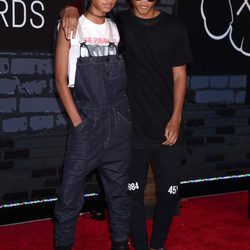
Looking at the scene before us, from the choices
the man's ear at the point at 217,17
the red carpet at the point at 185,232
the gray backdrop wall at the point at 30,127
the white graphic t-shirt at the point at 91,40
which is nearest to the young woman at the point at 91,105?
the white graphic t-shirt at the point at 91,40

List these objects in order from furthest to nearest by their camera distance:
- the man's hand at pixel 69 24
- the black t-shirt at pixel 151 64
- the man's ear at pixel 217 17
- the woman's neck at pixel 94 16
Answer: the man's ear at pixel 217 17 → the black t-shirt at pixel 151 64 → the woman's neck at pixel 94 16 → the man's hand at pixel 69 24

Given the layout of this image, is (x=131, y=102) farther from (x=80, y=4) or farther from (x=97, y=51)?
(x=80, y=4)

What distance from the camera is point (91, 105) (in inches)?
103

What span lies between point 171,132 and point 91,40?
66 centimetres

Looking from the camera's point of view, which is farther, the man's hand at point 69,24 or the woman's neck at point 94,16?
the woman's neck at point 94,16

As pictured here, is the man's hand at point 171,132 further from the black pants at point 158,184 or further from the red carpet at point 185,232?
the red carpet at point 185,232

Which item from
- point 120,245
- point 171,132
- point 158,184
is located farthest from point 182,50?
point 120,245

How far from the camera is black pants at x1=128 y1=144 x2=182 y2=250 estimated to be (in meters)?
2.86

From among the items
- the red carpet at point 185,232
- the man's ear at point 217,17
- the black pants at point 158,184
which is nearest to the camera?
the black pants at point 158,184

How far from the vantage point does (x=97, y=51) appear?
2.62m

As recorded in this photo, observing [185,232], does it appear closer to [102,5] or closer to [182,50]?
[182,50]

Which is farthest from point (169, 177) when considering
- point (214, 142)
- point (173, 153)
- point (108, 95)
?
point (214, 142)

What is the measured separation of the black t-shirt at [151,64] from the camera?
274 cm

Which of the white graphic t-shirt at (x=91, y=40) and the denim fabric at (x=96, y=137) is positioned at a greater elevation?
the white graphic t-shirt at (x=91, y=40)
